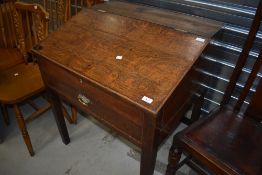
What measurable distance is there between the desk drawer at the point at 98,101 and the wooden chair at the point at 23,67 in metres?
0.32

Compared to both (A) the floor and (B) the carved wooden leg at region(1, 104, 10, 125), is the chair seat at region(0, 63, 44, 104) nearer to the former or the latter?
(B) the carved wooden leg at region(1, 104, 10, 125)

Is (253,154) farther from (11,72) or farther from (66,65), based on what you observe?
(11,72)

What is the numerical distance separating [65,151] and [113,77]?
3.26 feet

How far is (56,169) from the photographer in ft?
5.38

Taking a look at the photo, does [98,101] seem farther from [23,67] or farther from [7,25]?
[7,25]

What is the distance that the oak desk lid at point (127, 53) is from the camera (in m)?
0.97

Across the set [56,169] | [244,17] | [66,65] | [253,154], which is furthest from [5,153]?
[244,17]

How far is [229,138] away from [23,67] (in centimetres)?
151

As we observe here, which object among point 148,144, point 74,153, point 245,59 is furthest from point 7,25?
point 245,59

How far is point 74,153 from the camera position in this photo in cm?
175

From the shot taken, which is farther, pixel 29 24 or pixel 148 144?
pixel 29 24

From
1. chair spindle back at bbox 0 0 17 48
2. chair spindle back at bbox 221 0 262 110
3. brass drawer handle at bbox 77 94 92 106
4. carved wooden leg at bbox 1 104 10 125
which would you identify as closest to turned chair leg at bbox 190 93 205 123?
chair spindle back at bbox 221 0 262 110

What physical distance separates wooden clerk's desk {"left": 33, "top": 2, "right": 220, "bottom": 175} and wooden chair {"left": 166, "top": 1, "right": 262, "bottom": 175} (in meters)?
0.12

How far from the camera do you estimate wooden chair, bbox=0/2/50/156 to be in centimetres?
152
